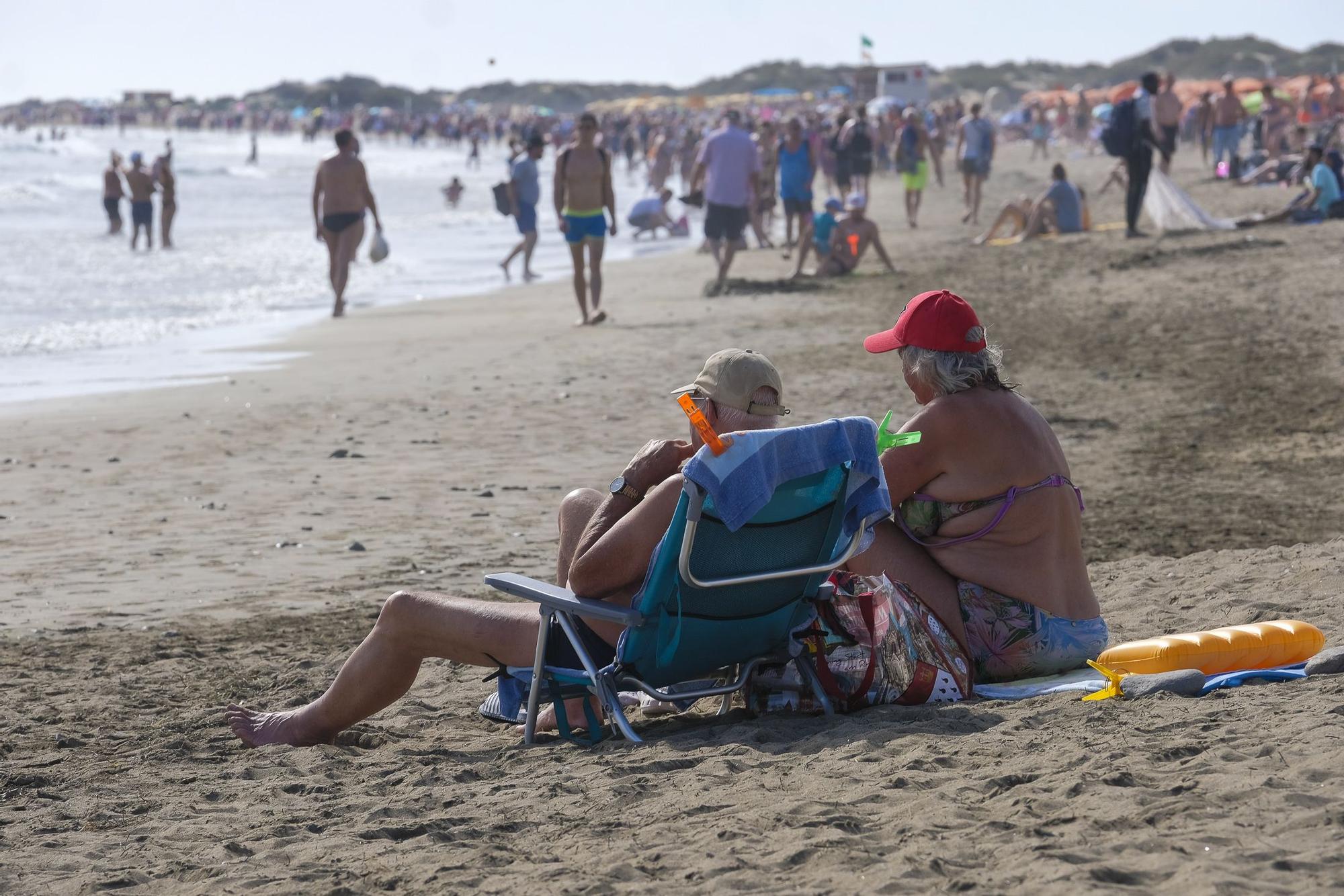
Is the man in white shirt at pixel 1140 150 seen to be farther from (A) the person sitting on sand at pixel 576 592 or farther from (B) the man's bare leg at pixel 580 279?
(A) the person sitting on sand at pixel 576 592

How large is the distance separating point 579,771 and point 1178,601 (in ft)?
8.22

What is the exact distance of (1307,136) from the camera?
2827 centimetres

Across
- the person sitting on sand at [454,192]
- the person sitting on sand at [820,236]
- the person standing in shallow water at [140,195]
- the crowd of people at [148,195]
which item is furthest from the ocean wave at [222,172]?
the person sitting on sand at [820,236]

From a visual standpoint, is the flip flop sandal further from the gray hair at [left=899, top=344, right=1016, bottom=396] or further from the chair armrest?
the gray hair at [left=899, top=344, right=1016, bottom=396]

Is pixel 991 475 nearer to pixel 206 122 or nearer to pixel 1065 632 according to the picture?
pixel 1065 632

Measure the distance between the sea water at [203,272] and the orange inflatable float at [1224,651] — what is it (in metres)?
8.47

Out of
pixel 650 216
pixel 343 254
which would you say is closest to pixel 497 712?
pixel 343 254

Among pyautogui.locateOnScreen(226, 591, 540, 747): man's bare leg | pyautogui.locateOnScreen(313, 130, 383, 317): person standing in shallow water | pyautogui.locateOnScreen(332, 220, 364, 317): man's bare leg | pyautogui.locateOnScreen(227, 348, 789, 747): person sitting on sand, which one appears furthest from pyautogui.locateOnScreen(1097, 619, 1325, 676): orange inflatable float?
pyautogui.locateOnScreen(332, 220, 364, 317): man's bare leg

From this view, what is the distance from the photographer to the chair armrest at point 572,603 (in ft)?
11.7

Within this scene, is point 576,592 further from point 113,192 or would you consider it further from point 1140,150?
point 113,192

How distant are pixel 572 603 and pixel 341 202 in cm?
1117

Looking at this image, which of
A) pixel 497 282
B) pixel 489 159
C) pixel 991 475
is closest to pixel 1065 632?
pixel 991 475

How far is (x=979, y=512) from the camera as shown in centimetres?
386

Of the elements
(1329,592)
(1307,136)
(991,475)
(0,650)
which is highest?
(1307,136)
